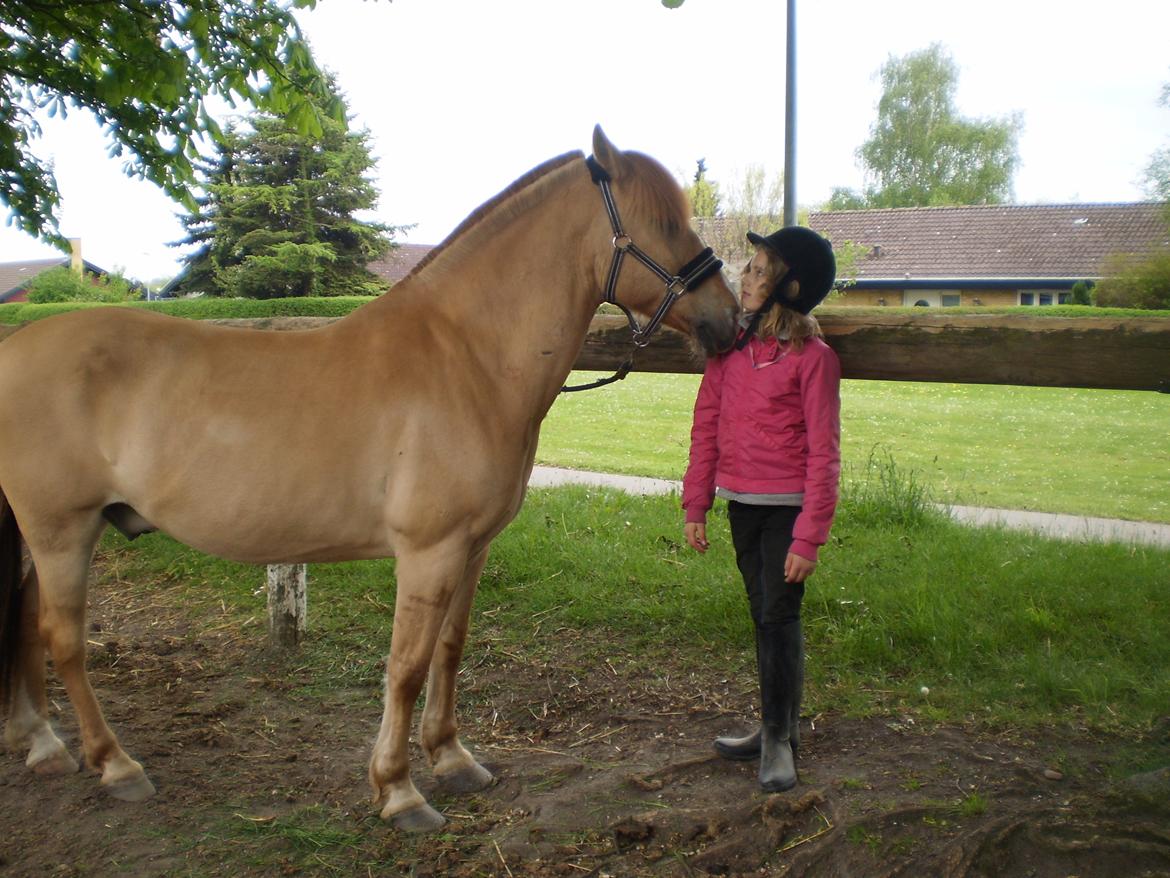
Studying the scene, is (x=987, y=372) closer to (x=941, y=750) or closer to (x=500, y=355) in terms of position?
(x=941, y=750)

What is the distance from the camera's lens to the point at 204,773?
140 inches

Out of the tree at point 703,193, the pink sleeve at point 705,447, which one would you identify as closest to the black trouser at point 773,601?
the pink sleeve at point 705,447

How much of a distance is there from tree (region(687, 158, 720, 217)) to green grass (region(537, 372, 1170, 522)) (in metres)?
9.73

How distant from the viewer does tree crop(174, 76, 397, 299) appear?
81.3 feet

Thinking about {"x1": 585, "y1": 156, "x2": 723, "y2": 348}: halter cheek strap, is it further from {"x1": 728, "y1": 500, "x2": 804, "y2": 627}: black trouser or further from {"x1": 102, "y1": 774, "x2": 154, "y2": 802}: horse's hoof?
{"x1": 102, "y1": 774, "x2": 154, "y2": 802}: horse's hoof

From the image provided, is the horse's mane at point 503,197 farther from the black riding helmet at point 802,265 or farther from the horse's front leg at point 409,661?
the horse's front leg at point 409,661

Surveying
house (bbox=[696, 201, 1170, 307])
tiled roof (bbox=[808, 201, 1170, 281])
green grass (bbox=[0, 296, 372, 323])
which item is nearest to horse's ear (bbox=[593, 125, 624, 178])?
green grass (bbox=[0, 296, 372, 323])

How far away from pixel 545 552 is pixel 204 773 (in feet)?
8.57

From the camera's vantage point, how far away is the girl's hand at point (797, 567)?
117 inches

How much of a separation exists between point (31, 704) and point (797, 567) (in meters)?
3.10

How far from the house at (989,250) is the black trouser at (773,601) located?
26413 mm

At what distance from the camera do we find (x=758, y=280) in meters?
3.10

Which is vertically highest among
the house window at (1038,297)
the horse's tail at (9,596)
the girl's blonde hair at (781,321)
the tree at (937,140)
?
the tree at (937,140)

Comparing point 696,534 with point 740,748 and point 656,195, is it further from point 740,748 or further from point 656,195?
point 656,195
